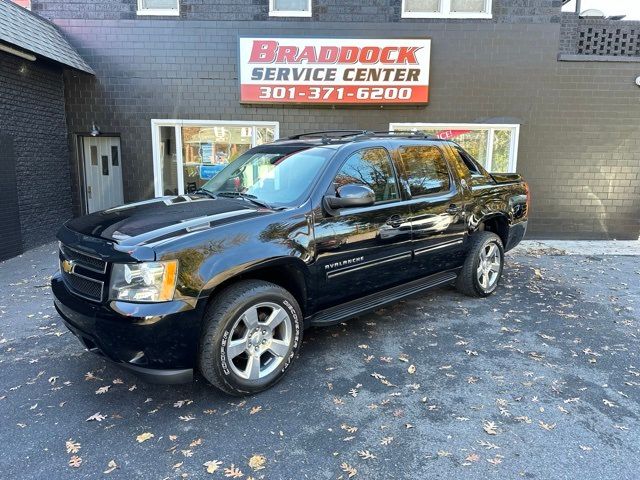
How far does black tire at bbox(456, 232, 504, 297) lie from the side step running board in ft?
1.31

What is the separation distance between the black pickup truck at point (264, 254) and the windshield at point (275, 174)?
0.05 feet

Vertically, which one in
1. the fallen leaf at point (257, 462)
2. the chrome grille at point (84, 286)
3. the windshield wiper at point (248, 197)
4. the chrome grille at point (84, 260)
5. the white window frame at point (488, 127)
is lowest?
the fallen leaf at point (257, 462)

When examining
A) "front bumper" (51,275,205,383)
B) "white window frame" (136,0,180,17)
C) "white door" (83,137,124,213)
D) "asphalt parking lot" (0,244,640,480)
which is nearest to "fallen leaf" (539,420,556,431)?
"asphalt parking lot" (0,244,640,480)

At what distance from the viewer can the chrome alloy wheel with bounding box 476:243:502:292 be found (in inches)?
211

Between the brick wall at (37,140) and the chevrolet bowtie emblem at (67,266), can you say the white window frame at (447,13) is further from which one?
the chevrolet bowtie emblem at (67,266)

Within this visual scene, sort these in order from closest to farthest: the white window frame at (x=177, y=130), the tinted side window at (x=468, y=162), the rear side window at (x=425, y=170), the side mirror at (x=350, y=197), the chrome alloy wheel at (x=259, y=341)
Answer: the chrome alloy wheel at (x=259, y=341) < the side mirror at (x=350, y=197) < the rear side window at (x=425, y=170) < the tinted side window at (x=468, y=162) < the white window frame at (x=177, y=130)

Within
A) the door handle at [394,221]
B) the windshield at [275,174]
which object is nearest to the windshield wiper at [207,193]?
the windshield at [275,174]

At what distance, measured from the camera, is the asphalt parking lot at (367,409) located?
261 cm

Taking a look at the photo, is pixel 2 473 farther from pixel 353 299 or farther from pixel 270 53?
pixel 270 53

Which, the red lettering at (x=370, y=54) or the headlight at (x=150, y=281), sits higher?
the red lettering at (x=370, y=54)

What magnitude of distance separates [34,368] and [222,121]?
246 inches

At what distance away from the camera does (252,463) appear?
8.58 feet

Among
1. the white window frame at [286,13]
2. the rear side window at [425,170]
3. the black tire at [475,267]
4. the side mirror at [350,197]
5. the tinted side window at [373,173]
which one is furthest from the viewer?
the white window frame at [286,13]

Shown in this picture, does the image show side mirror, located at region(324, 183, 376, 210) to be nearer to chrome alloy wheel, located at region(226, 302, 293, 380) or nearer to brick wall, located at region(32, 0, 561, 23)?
chrome alloy wheel, located at region(226, 302, 293, 380)
